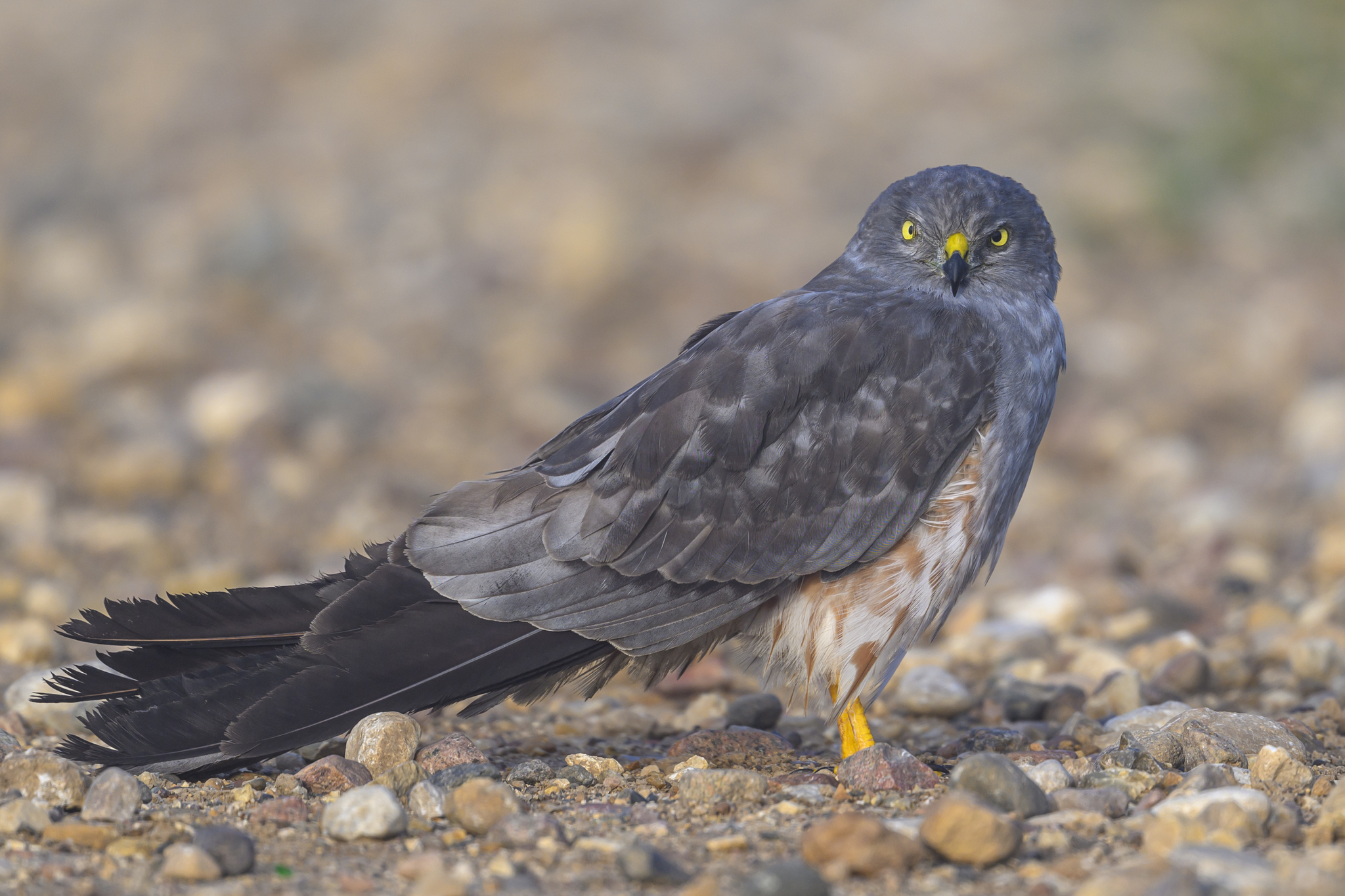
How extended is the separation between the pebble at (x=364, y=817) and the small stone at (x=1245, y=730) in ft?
7.99

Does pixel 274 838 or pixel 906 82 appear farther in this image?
pixel 906 82

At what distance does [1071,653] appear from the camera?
6.05m

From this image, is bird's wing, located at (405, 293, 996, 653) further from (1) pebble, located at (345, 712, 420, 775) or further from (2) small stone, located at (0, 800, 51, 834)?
(2) small stone, located at (0, 800, 51, 834)

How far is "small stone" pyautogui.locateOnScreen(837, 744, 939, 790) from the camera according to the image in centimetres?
394

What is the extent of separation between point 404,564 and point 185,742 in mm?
869

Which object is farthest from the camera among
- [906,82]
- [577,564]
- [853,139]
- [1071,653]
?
[906,82]

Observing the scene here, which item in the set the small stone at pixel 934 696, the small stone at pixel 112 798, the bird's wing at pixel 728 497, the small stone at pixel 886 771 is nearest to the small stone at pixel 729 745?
the bird's wing at pixel 728 497

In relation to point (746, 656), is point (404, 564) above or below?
above

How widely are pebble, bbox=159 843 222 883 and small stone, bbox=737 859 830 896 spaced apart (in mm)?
1160

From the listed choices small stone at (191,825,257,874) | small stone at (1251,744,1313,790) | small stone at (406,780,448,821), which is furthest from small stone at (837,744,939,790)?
small stone at (191,825,257,874)

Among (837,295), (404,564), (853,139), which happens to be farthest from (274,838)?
(853,139)

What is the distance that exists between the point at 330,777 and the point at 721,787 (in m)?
1.17

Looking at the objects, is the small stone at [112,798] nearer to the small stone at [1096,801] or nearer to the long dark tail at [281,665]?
the long dark tail at [281,665]

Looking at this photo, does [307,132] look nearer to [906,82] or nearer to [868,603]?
[906,82]
